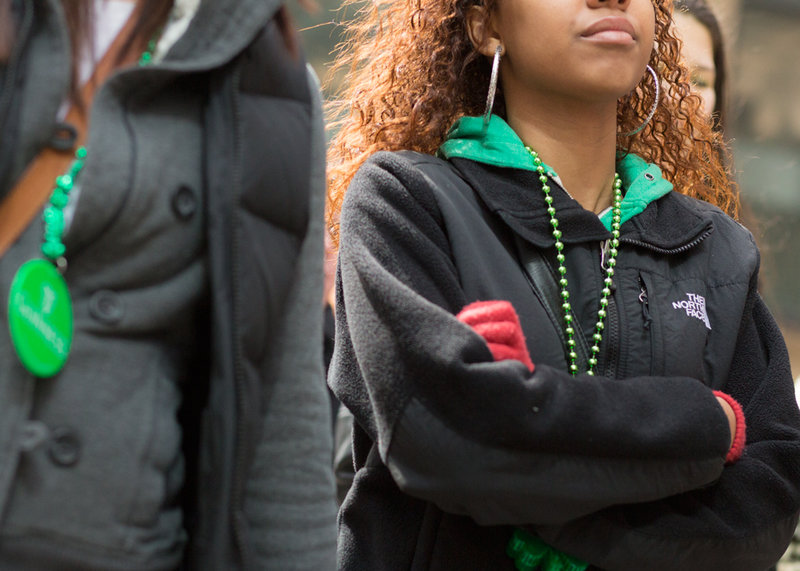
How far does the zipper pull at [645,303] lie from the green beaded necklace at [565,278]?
62mm

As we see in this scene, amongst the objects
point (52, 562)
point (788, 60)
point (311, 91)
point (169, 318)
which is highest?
point (311, 91)

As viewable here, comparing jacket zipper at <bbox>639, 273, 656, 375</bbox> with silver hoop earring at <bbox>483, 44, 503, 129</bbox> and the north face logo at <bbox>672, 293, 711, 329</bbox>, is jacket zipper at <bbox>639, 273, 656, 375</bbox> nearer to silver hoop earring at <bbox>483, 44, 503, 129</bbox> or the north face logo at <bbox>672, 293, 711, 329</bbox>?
the north face logo at <bbox>672, 293, 711, 329</bbox>

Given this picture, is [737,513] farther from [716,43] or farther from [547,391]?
[716,43]

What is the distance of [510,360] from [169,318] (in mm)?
606

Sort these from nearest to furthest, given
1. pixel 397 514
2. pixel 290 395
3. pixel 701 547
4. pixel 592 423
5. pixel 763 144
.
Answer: pixel 290 395
pixel 592 423
pixel 701 547
pixel 397 514
pixel 763 144

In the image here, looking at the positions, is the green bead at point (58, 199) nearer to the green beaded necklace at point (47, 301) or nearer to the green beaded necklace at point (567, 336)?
the green beaded necklace at point (47, 301)

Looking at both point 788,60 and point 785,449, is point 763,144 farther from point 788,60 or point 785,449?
point 785,449

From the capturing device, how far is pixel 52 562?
4.47 ft

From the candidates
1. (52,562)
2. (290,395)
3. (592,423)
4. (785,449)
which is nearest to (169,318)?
(290,395)

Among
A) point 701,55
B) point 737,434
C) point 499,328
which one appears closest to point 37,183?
point 499,328

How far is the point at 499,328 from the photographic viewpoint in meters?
1.83

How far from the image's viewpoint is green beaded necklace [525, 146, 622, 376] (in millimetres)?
2055

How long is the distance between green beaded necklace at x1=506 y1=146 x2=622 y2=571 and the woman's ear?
259 mm

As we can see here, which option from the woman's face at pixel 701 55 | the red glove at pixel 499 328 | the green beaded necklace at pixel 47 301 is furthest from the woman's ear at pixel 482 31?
the woman's face at pixel 701 55
